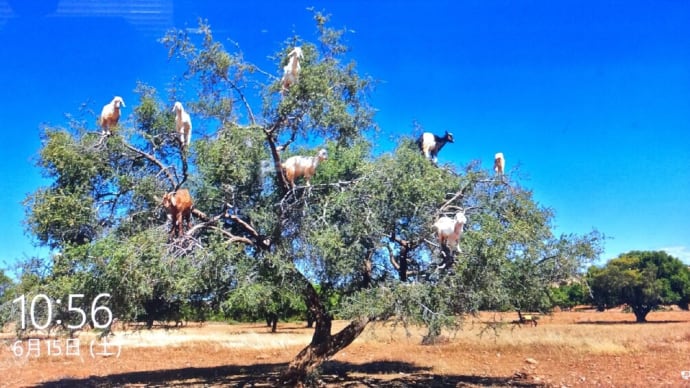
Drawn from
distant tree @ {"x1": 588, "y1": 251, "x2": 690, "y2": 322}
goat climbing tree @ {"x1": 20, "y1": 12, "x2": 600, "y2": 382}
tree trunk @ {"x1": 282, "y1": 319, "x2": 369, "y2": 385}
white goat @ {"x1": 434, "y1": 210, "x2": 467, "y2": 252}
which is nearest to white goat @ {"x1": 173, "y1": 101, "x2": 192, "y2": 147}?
goat climbing tree @ {"x1": 20, "y1": 12, "x2": 600, "y2": 382}

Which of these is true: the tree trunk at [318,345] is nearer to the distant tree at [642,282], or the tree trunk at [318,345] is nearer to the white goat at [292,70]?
the white goat at [292,70]

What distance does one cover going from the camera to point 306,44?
1105 centimetres

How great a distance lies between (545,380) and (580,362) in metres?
3.31

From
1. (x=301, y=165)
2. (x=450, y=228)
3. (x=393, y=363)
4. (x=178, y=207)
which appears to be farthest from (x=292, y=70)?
(x=393, y=363)

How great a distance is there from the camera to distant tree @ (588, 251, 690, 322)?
40.8m

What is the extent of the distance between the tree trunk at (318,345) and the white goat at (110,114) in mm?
5607

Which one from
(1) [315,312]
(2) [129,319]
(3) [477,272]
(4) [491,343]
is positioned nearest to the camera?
(3) [477,272]

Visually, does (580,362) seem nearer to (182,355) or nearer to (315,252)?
(315,252)

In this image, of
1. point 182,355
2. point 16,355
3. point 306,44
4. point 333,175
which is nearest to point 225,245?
point 333,175

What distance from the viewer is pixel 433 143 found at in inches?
465

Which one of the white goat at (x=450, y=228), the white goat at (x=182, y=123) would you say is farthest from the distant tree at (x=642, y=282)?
the white goat at (x=182, y=123)
